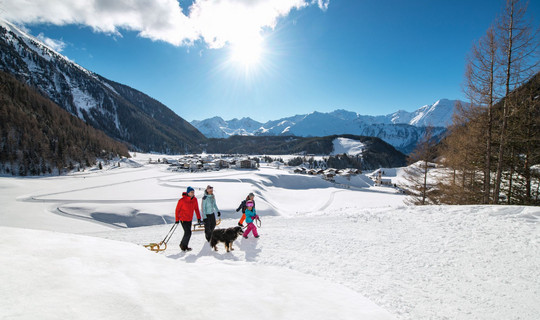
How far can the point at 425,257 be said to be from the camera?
654 centimetres

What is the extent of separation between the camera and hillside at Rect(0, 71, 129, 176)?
195ft

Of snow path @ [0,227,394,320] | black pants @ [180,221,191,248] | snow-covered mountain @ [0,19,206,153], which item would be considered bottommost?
black pants @ [180,221,191,248]

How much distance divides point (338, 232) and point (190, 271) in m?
6.75

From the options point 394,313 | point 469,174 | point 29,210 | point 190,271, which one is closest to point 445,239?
point 394,313

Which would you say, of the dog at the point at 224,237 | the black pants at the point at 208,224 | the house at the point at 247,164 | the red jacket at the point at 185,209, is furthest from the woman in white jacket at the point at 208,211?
the house at the point at 247,164

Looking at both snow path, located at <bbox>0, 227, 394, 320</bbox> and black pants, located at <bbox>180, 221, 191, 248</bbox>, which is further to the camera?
black pants, located at <bbox>180, 221, 191, 248</bbox>

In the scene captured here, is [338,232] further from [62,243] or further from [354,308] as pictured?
[62,243]

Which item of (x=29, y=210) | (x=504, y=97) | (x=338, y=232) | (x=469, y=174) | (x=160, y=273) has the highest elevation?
(x=504, y=97)

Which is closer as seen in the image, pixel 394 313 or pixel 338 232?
pixel 394 313

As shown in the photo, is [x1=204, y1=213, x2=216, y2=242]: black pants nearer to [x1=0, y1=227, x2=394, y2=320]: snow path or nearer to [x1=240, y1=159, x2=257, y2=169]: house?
[x1=0, y1=227, x2=394, y2=320]: snow path

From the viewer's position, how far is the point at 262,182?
159 feet

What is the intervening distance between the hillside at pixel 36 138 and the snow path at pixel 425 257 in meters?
80.6

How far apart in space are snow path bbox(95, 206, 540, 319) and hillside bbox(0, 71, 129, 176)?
80621mm

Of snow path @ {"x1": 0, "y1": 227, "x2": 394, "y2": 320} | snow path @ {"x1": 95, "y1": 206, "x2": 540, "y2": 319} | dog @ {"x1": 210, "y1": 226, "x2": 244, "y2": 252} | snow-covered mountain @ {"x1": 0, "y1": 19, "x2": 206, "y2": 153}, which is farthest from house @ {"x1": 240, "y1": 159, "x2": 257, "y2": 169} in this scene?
snow-covered mountain @ {"x1": 0, "y1": 19, "x2": 206, "y2": 153}
